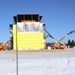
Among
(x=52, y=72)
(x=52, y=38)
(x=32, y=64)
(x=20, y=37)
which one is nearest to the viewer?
(x=52, y=72)

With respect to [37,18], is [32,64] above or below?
below

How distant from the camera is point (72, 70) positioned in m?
12.4

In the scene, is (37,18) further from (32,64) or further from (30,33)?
(32,64)

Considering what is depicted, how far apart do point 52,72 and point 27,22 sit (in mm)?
77485

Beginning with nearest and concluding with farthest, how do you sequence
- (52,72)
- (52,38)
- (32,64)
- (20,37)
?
(52,72), (32,64), (20,37), (52,38)

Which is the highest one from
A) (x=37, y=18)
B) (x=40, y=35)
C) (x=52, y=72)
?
(x=37, y=18)

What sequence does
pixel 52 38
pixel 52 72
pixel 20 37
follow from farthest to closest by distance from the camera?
pixel 52 38 → pixel 20 37 → pixel 52 72

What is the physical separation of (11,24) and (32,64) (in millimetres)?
75231

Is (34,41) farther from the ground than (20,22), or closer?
closer

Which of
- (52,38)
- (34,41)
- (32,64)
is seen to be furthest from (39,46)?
(32,64)

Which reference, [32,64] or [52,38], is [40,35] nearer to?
[52,38]

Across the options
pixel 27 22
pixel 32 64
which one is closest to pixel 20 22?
pixel 27 22

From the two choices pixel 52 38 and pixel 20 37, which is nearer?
pixel 20 37

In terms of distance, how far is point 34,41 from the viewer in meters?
87.4
